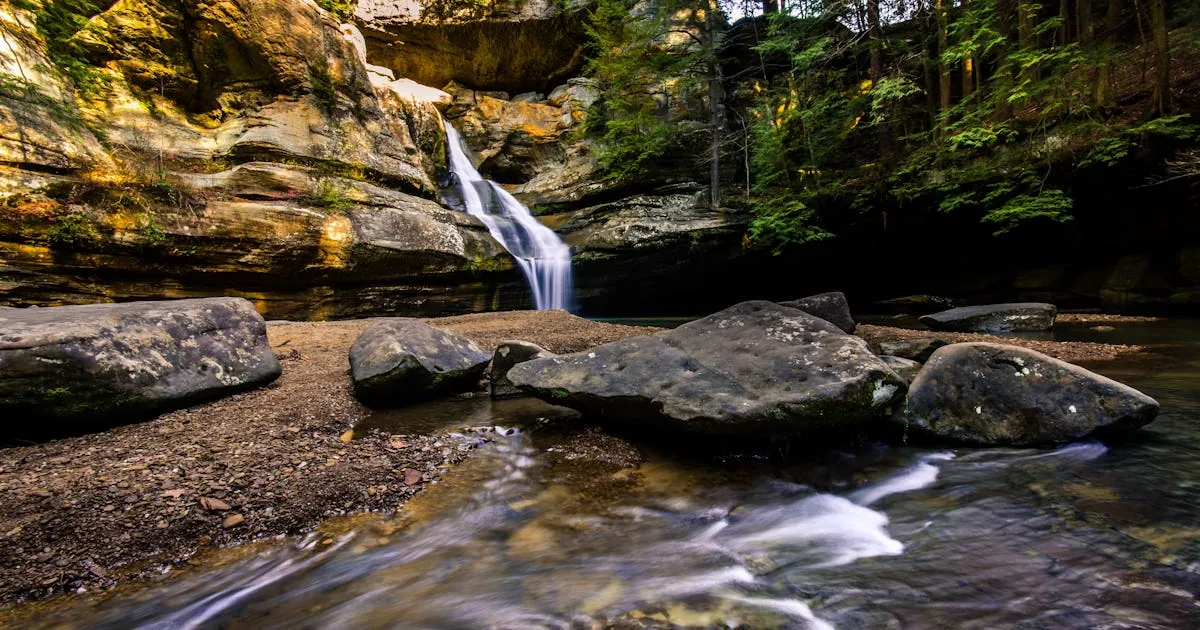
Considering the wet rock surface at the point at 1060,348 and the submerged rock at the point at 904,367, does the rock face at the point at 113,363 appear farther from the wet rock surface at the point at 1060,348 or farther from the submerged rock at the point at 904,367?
the wet rock surface at the point at 1060,348

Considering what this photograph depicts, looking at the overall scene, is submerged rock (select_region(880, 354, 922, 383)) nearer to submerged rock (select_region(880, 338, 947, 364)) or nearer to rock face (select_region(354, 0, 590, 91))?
submerged rock (select_region(880, 338, 947, 364))

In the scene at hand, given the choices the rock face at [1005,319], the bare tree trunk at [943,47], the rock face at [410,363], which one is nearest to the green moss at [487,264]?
the rock face at [410,363]

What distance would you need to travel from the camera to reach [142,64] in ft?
31.9

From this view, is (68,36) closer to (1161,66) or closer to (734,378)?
(734,378)

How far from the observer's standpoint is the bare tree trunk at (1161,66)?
28.5ft

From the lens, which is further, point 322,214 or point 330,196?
point 330,196

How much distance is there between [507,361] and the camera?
5078 millimetres

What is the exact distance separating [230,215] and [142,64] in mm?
4390

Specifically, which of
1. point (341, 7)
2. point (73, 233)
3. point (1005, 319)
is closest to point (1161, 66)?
point (1005, 319)

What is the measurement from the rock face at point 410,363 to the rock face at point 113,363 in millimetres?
1154

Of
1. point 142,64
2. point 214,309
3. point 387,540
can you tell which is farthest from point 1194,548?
point 142,64

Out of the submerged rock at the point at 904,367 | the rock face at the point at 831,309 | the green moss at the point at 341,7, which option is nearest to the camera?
the submerged rock at the point at 904,367

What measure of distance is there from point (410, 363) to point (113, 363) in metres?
2.12

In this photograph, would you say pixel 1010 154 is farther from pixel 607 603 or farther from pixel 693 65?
pixel 607 603
